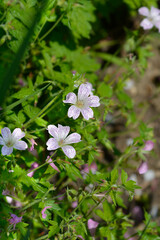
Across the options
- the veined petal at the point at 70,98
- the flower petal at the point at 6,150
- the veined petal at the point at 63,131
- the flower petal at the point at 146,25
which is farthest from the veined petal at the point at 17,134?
the flower petal at the point at 146,25

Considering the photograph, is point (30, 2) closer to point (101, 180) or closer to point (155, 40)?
point (101, 180)

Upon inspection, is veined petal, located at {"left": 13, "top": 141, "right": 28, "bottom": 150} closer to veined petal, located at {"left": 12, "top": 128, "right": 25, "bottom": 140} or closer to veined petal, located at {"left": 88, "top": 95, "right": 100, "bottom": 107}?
veined petal, located at {"left": 12, "top": 128, "right": 25, "bottom": 140}

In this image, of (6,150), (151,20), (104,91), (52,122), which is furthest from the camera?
(151,20)

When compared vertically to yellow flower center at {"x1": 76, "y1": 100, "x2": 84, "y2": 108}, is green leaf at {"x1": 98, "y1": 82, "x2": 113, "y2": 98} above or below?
below

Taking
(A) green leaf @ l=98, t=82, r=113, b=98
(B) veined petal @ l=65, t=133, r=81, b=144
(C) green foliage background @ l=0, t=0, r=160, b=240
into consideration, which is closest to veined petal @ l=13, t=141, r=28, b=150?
(C) green foliage background @ l=0, t=0, r=160, b=240

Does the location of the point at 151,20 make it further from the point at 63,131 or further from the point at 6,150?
the point at 6,150

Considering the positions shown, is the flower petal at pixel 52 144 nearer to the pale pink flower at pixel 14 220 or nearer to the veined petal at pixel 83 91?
the veined petal at pixel 83 91

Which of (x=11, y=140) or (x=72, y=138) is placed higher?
(x=11, y=140)

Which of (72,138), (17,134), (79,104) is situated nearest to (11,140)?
(17,134)

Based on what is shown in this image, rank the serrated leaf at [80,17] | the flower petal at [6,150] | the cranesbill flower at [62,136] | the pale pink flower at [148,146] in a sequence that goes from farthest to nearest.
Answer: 1. the serrated leaf at [80,17]
2. the pale pink flower at [148,146]
3. the cranesbill flower at [62,136]
4. the flower petal at [6,150]
